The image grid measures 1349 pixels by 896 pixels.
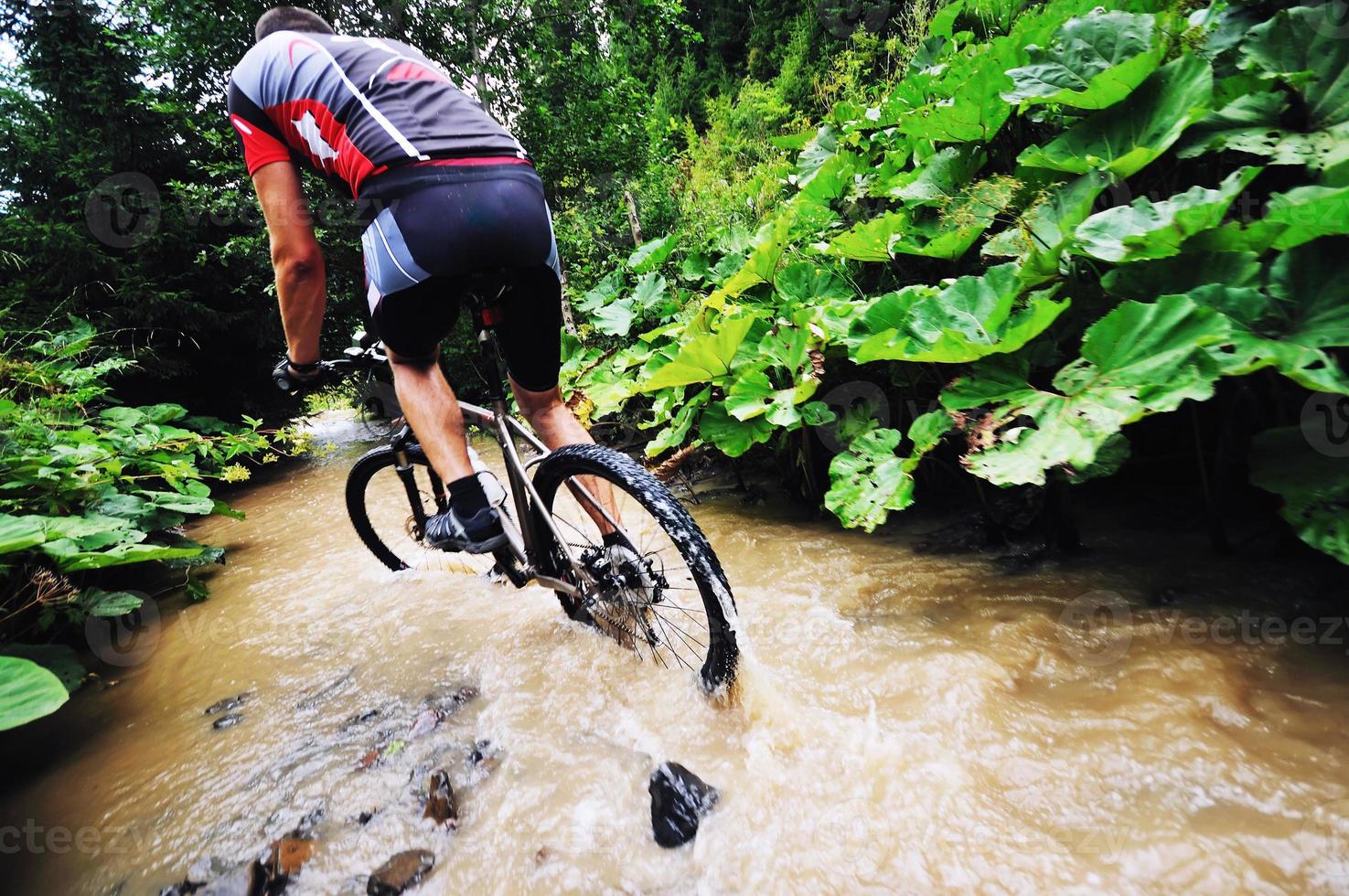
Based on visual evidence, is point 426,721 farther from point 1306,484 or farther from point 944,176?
point 944,176

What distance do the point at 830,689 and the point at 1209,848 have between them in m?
0.72

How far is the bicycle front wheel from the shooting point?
1.41 meters

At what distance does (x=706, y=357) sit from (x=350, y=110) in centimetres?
145

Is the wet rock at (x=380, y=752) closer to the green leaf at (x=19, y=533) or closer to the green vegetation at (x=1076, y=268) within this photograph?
the green leaf at (x=19, y=533)

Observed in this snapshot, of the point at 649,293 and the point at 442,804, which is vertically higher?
the point at 649,293

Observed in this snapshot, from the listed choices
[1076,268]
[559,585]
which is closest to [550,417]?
[559,585]

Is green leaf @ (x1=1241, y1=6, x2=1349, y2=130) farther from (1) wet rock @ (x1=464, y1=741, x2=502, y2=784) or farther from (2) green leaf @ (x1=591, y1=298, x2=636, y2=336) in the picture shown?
(2) green leaf @ (x1=591, y1=298, x2=636, y2=336)

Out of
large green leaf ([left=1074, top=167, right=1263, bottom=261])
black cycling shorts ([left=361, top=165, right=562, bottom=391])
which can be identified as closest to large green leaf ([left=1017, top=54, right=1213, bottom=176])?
large green leaf ([left=1074, top=167, right=1263, bottom=261])

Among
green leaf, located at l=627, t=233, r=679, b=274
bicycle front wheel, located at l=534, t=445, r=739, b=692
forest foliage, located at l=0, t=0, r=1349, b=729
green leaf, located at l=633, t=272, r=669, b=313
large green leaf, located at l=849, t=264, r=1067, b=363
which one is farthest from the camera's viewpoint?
green leaf, located at l=627, t=233, r=679, b=274

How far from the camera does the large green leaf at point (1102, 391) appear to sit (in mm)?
1274

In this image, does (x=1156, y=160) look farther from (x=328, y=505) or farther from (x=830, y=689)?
(x=328, y=505)

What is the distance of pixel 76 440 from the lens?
2.53m

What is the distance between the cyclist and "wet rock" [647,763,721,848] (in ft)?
2.17

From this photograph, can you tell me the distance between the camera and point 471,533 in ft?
5.24
